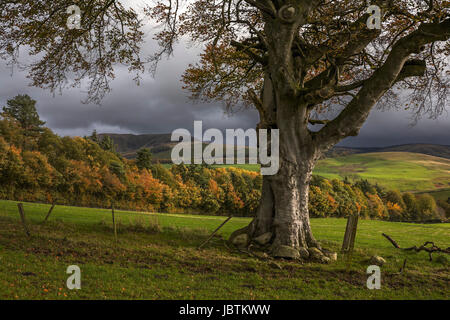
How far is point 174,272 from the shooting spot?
302 inches

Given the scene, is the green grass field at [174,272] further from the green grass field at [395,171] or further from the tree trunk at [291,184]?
the green grass field at [395,171]

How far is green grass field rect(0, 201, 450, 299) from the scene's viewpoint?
6.08 meters

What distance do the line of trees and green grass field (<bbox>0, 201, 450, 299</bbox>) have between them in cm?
3001

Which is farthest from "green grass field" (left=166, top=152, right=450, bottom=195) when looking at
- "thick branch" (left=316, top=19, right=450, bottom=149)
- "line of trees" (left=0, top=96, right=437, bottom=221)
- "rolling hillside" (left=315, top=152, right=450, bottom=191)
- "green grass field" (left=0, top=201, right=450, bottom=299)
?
"green grass field" (left=0, top=201, right=450, bottom=299)

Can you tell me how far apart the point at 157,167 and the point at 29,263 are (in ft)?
163

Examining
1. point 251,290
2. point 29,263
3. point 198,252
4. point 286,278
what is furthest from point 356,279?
point 29,263

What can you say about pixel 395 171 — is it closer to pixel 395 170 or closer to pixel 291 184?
pixel 395 170

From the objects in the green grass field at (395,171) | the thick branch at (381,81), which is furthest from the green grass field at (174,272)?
the green grass field at (395,171)

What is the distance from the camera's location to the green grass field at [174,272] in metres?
6.08

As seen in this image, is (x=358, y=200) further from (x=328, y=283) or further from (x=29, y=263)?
(x=29, y=263)

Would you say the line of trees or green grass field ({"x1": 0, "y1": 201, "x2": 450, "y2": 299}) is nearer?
green grass field ({"x1": 0, "y1": 201, "x2": 450, "y2": 299})

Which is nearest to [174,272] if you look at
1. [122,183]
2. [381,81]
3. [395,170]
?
[381,81]

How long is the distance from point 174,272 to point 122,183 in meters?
42.2

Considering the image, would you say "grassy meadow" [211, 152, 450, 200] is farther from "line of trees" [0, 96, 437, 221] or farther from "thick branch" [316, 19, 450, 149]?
"thick branch" [316, 19, 450, 149]
